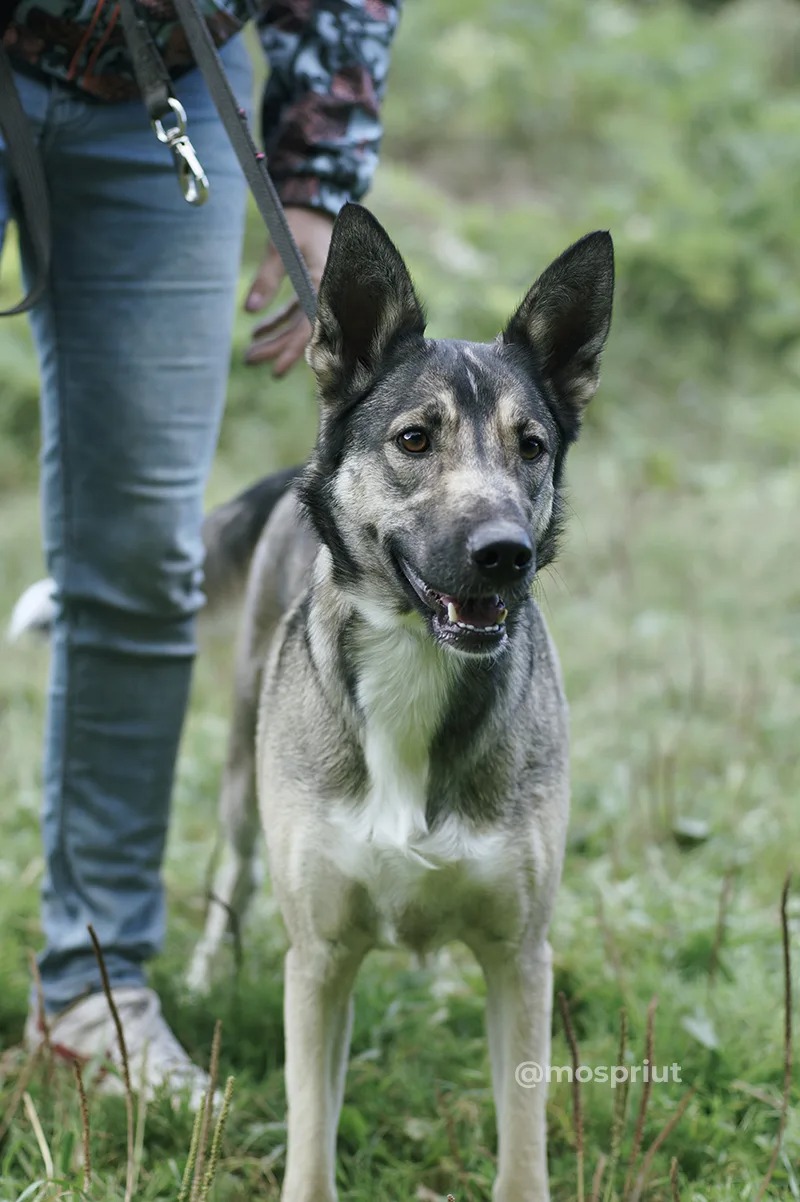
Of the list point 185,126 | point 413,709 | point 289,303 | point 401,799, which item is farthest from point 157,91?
point 401,799

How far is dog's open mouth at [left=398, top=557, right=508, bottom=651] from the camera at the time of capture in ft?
7.84

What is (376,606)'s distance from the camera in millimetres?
2637

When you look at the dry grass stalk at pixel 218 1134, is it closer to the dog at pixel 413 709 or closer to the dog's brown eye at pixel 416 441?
the dog at pixel 413 709

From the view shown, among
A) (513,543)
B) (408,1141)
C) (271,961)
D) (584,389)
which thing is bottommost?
(408,1141)

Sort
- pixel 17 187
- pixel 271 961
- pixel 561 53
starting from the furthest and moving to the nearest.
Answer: pixel 561 53 → pixel 271 961 → pixel 17 187

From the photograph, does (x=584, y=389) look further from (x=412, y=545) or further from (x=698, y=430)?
(x=698, y=430)

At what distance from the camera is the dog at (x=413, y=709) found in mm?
2520

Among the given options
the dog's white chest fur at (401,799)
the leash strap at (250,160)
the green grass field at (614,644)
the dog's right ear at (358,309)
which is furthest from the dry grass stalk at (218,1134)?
the leash strap at (250,160)

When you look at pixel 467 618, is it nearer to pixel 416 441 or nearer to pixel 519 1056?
pixel 416 441

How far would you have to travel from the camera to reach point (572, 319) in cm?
270

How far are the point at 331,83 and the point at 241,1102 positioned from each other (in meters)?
2.33

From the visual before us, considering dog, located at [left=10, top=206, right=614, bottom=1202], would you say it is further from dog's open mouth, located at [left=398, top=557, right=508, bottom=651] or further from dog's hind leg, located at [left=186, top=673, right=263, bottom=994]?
dog's hind leg, located at [left=186, top=673, right=263, bottom=994]

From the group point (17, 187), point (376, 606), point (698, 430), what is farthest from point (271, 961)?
point (698, 430)

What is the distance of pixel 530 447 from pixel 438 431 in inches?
7.5
